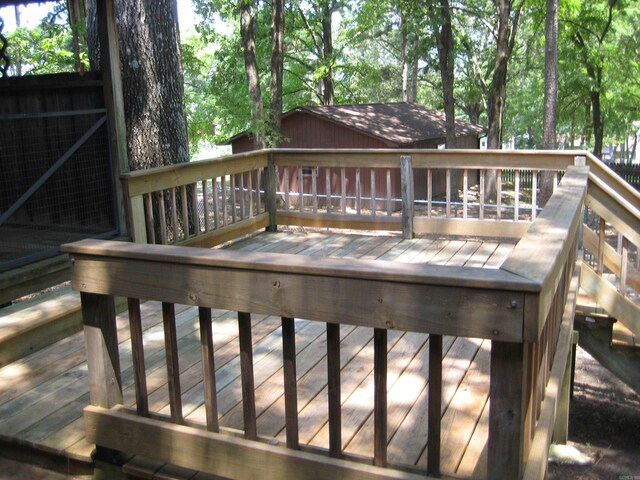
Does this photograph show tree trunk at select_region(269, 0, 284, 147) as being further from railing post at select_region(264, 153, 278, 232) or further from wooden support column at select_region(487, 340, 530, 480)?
wooden support column at select_region(487, 340, 530, 480)

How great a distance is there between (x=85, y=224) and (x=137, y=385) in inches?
101

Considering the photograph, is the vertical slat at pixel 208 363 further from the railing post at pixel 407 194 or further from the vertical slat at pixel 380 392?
the railing post at pixel 407 194

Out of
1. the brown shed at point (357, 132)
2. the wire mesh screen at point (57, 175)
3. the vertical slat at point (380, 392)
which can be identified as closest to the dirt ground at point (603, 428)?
the vertical slat at point (380, 392)

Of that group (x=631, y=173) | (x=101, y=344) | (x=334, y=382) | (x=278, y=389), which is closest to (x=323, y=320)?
(x=334, y=382)

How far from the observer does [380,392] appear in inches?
77.7

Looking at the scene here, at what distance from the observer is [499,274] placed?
1.73 metres

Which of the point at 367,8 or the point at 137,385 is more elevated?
the point at 367,8

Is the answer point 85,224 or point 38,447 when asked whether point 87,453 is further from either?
point 85,224

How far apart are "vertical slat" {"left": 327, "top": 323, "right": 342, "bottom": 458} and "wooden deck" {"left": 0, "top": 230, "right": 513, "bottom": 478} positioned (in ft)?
0.96

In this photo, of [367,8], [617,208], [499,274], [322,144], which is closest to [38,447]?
[499,274]

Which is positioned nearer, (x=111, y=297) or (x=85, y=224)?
(x=111, y=297)

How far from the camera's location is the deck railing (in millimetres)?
1743

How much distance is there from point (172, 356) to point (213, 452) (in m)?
0.37

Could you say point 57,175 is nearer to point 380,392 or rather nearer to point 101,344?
point 101,344
